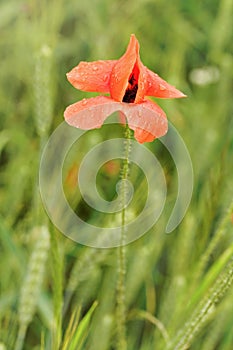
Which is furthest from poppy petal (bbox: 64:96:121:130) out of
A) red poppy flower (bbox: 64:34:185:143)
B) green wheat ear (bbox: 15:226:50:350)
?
green wheat ear (bbox: 15:226:50:350)

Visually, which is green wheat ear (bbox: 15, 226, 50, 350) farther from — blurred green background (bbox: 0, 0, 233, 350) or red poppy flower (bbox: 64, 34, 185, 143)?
red poppy flower (bbox: 64, 34, 185, 143)

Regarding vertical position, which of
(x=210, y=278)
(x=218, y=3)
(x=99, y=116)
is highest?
(x=218, y=3)

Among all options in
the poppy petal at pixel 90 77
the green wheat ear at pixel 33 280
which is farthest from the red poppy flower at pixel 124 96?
the green wheat ear at pixel 33 280

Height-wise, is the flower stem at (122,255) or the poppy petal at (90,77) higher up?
the poppy petal at (90,77)

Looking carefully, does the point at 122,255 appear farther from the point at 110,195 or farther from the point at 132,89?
the point at 110,195

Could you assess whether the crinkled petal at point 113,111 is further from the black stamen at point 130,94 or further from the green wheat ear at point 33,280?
the green wheat ear at point 33,280

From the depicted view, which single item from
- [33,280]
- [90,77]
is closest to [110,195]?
[33,280]

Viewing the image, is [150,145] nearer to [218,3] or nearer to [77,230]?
[77,230]

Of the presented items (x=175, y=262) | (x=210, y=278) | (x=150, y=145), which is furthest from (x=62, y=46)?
(x=210, y=278)
